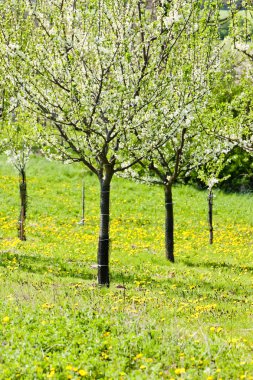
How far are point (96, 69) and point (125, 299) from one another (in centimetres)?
619

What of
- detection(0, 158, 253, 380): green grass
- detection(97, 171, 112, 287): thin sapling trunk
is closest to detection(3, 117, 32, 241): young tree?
detection(0, 158, 253, 380): green grass

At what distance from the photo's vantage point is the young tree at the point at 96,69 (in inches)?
481

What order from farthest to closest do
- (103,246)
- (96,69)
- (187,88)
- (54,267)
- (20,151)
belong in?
(20,151) < (54,267) < (187,88) < (103,246) < (96,69)

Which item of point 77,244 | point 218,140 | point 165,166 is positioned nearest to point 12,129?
point 77,244

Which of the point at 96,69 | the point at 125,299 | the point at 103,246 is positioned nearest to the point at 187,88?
the point at 96,69

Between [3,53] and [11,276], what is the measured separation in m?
6.43

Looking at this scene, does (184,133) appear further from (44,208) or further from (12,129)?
(44,208)

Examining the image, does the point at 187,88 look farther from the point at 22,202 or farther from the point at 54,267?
the point at 22,202

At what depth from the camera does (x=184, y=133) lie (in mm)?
18781

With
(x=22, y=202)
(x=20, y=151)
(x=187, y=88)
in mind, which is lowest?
(x=22, y=202)

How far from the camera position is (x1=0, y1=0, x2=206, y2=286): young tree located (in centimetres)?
1223

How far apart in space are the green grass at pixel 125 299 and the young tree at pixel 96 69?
4251 mm

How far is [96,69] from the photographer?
13203 millimetres

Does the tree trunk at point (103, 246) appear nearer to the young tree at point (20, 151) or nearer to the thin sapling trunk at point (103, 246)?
the thin sapling trunk at point (103, 246)
